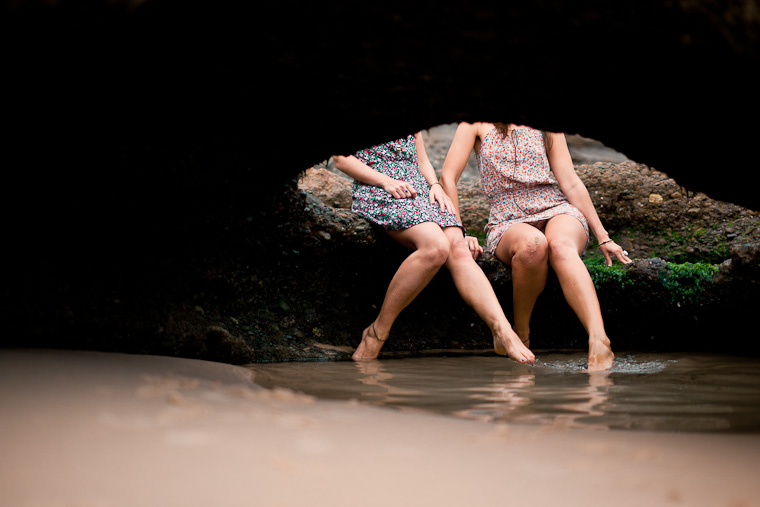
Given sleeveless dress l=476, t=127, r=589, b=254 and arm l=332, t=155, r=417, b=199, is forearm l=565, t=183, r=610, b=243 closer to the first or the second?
sleeveless dress l=476, t=127, r=589, b=254

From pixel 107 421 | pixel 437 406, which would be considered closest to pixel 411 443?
pixel 437 406

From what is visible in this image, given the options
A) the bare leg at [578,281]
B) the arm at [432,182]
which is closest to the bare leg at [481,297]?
the arm at [432,182]

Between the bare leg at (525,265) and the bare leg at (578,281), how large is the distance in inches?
3.5

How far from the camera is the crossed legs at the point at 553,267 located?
3.69m

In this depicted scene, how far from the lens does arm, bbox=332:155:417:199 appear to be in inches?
162

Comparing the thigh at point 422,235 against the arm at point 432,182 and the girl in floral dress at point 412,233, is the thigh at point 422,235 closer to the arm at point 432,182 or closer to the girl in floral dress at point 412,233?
the girl in floral dress at point 412,233

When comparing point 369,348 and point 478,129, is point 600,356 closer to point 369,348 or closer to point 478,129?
point 369,348

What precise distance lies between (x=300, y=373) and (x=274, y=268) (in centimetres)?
107

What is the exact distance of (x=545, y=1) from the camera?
1.50 meters

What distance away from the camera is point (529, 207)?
4.40 metres

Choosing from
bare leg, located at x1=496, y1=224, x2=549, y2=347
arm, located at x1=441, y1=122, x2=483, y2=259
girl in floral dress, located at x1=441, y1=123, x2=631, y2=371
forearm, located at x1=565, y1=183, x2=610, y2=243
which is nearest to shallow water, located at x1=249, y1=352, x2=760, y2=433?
bare leg, located at x1=496, y1=224, x2=549, y2=347

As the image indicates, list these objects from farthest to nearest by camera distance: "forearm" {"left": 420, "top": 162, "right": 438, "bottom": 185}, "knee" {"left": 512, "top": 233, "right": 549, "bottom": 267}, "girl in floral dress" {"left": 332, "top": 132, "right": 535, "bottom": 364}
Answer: "forearm" {"left": 420, "top": 162, "right": 438, "bottom": 185} → "knee" {"left": 512, "top": 233, "right": 549, "bottom": 267} → "girl in floral dress" {"left": 332, "top": 132, "right": 535, "bottom": 364}

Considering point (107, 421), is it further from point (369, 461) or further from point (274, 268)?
point (274, 268)

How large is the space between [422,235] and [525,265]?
68 centimetres
